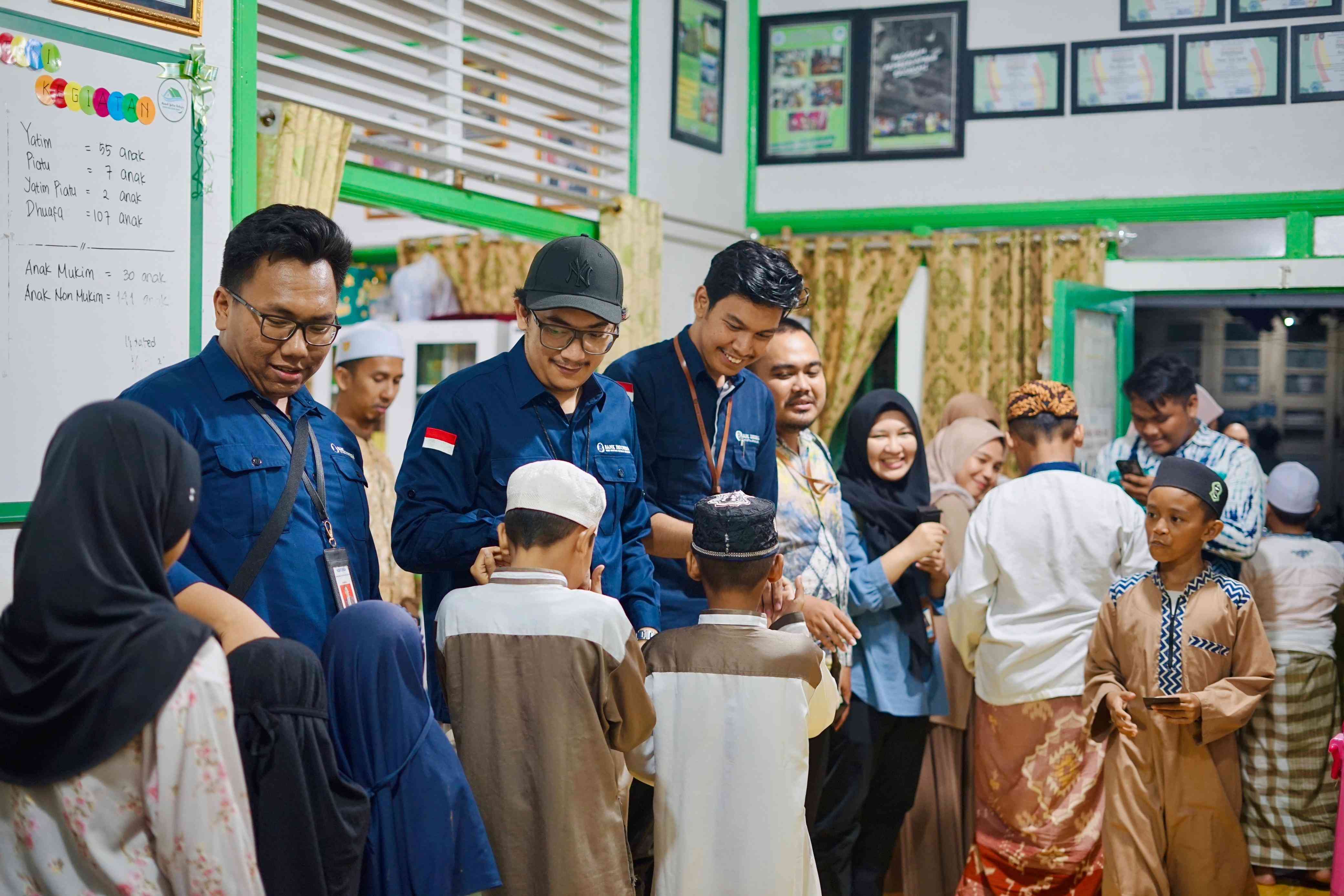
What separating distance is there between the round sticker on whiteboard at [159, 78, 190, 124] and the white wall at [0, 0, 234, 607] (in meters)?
0.09

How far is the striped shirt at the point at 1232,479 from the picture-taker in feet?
14.0

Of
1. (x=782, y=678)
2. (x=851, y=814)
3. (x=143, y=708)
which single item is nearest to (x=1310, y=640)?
(x=851, y=814)

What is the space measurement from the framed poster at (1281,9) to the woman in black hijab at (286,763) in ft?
19.9

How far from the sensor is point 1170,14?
6328 millimetres

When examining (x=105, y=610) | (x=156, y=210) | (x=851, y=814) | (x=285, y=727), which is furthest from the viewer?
(x=851, y=814)

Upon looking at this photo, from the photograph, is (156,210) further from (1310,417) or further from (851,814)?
(1310,417)

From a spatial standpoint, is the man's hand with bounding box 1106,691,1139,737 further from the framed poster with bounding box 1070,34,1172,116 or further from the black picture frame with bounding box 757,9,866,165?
the black picture frame with bounding box 757,9,866,165

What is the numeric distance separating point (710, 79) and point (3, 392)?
178 inches

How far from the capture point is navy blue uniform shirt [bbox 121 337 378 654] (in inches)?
74.0

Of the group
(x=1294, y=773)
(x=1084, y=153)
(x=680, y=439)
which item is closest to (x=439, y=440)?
(x=680, y=439)

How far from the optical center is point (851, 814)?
3668mm

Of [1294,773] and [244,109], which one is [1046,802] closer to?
[1294,773]

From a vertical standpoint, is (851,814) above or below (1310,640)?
below

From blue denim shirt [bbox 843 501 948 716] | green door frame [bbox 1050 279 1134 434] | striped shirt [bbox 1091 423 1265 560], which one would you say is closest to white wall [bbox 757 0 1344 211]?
green door frame [bbox 1050 279 1134 434]
